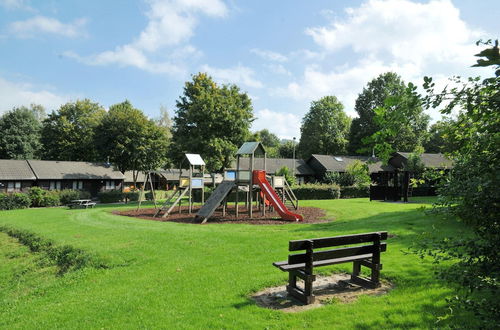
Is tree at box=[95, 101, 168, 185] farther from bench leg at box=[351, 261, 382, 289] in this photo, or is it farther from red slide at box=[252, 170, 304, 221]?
bench leg at box=[351, 261, 382, 289]

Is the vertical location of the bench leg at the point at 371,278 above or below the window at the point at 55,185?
below

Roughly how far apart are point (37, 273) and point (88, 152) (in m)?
49.1

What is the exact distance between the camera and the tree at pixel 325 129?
68.7m

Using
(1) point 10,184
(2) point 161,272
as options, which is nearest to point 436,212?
(2) point 161,272

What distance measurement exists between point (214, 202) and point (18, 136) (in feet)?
171

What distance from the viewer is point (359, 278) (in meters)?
6.72

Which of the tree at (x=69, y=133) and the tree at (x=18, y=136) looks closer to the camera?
the tree at (x=69, y=133)

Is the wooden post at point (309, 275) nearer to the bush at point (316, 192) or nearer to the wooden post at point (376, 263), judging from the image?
the wooden post at point (376, 263)

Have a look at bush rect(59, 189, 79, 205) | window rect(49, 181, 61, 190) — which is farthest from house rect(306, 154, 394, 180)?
window rect(49, 181, 61, 190)

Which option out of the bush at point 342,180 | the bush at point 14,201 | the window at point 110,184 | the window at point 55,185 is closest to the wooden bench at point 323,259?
the bush at point 342,180

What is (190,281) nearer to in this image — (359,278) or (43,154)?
(359,278)

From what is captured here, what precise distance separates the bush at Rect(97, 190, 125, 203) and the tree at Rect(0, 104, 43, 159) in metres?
25.9

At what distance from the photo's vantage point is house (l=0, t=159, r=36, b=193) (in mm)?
36531

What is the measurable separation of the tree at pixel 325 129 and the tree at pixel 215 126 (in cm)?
3460
